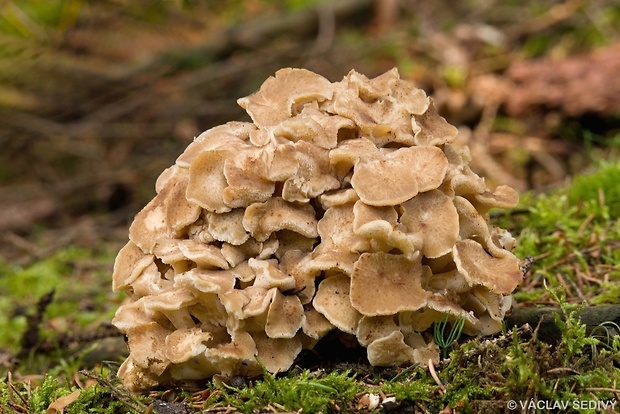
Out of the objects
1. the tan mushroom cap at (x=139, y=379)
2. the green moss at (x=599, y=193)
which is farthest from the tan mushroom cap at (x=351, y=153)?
the green moss at (x=599, y=193)

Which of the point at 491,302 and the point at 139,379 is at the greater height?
the point at 491,302

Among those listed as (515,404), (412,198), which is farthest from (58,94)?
(515,404)

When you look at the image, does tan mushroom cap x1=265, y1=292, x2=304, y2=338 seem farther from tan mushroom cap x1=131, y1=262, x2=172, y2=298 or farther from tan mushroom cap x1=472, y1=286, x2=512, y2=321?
tan mushroom cap x1=472, y1=286, x2=512, y2=321

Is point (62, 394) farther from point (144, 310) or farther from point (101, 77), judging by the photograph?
point (101, 77)

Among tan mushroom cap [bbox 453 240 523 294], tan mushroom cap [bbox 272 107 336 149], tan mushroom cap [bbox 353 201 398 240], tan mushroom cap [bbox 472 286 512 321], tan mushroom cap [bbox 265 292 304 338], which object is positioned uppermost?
tan mushroom cap [bbox 272 107 336 149]

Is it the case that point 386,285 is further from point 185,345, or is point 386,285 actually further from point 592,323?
point 592,323

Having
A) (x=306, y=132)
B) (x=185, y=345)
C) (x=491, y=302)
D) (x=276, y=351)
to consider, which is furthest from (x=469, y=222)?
(x=185, y=345)

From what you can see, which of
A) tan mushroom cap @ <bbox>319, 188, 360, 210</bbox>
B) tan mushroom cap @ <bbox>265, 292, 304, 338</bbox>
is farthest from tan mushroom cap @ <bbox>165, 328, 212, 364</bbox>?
tan mushroom cap @ <bbox>319, 188, 360, 210</bbox>
